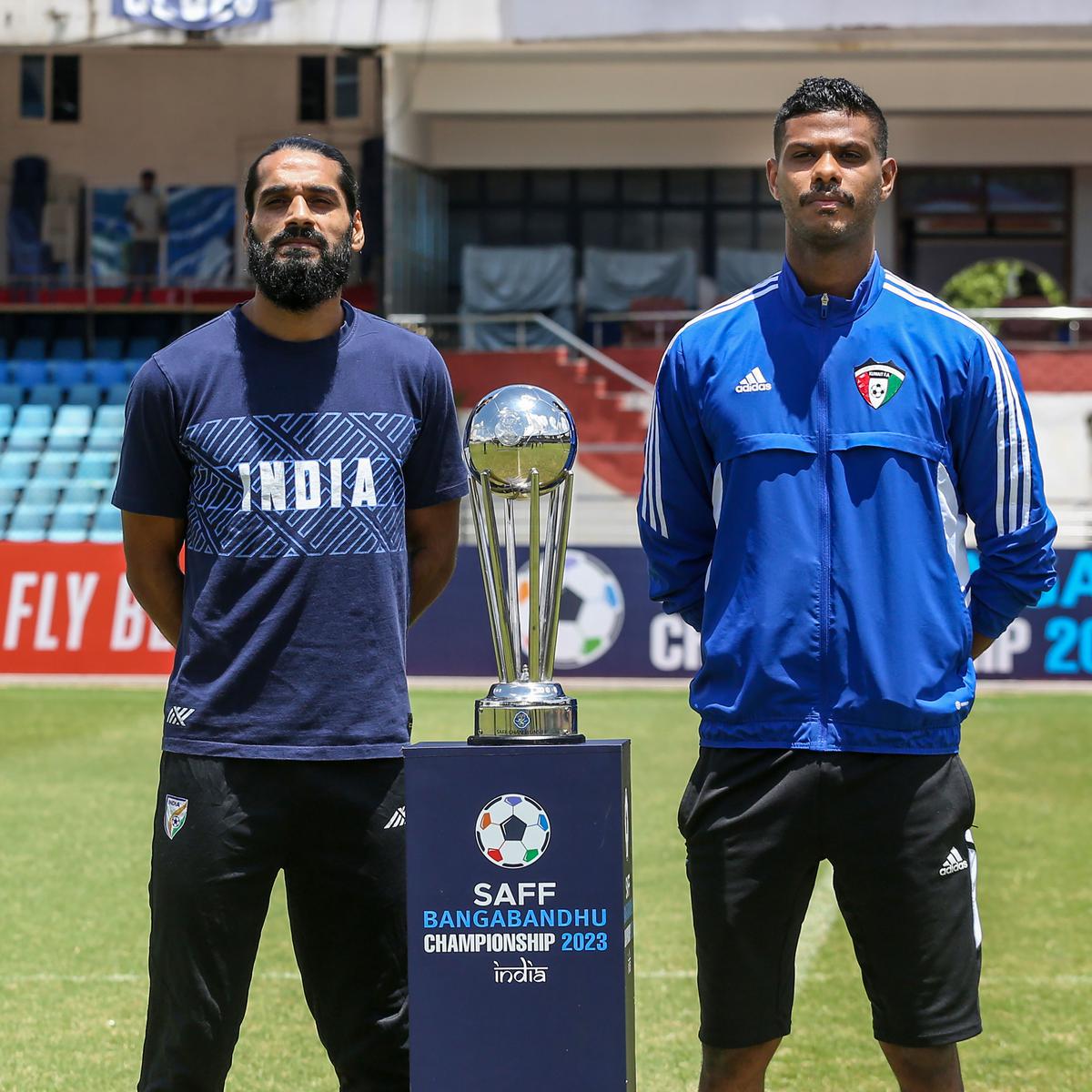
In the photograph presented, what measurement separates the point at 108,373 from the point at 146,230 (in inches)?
144

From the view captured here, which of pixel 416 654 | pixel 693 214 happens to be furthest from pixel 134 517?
pixel 693 214

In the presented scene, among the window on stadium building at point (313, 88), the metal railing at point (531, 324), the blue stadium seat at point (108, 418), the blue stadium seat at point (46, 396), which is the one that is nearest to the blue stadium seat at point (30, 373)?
the blue stadium seat at point (46, 396)

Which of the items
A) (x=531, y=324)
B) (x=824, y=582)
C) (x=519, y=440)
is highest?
(x=531, y=324)

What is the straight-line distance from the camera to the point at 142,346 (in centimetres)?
2602

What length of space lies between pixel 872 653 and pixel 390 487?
97 centimetres

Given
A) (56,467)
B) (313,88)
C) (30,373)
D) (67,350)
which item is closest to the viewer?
(56,467)

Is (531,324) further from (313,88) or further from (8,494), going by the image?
→ (8,494)

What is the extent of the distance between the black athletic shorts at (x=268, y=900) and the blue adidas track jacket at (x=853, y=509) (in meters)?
0.70

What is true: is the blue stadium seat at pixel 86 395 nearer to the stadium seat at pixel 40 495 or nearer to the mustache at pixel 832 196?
the stadium seat at pixel 40 495

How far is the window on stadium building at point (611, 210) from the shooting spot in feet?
87.1

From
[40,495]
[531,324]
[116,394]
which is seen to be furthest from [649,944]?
[116,394]

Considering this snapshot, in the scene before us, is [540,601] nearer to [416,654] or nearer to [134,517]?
[134,517]

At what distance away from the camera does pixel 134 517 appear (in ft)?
11.9

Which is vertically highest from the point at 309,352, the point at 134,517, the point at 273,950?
the point at 309,352
